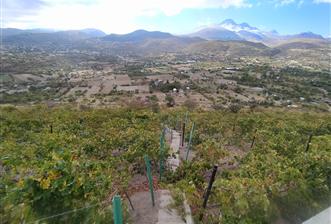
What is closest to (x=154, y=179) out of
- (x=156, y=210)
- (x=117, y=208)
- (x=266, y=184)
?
(x=156, y=210)

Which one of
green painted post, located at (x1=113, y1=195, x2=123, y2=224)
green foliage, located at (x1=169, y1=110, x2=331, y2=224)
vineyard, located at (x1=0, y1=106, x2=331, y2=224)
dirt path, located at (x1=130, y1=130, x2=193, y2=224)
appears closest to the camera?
green painted post, located at (x1=113, y1=195, x2=123, y2=224)

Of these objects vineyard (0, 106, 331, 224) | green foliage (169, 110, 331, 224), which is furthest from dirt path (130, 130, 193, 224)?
green foliage (169, 110, 331, 224)

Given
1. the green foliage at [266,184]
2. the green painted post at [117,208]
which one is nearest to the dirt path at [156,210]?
the green foliage at [266,184]

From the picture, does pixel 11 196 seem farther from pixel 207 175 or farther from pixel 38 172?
pixel 207 175

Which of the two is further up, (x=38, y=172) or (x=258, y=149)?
Answer: (x=38, y=172)

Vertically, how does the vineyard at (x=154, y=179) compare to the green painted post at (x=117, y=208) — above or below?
below

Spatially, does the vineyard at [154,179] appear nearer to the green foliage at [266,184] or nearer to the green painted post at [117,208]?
the green foliage at [266,184]

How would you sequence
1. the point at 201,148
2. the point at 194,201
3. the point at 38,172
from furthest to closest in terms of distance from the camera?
the point at 201,148 → the point at 194,201 → the point at 38,172

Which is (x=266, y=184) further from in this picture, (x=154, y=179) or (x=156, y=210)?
(x=154, y=179)

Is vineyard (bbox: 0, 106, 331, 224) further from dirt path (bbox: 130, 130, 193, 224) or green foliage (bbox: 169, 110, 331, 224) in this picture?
dirt path (bbox: 130, 130, 193, 224)

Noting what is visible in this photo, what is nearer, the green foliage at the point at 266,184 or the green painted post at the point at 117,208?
the green painted post at the point at 117,208

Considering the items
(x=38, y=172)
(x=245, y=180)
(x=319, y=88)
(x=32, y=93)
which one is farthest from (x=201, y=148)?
(x=319, y=88)
